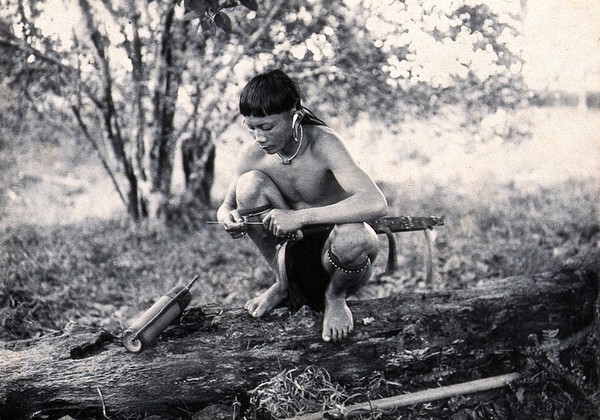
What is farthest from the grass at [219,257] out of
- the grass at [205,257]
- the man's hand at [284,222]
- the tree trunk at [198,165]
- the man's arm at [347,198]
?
the man's hand at [284,222]

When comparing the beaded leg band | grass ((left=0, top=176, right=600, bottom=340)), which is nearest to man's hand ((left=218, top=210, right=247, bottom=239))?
the beaded leg band

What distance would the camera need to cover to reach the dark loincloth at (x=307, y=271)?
2668 millimetres

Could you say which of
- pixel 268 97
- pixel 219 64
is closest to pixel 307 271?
pixel 268 97

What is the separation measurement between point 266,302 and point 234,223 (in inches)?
17.1

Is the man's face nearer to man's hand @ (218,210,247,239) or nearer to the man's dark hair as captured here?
the man's dark hair

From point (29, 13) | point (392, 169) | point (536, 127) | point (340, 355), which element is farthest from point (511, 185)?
point (29, 13)

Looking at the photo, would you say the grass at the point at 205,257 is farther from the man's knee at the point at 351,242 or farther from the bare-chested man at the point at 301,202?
the man's knee at the point at 351,242

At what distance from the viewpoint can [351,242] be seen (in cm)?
245

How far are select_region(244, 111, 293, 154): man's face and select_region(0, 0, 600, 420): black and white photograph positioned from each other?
1cm

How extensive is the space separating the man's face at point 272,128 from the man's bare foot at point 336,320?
0.71 m

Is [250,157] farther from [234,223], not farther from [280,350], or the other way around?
[280,350]

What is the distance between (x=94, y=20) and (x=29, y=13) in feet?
1.63

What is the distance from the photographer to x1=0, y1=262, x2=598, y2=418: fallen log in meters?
2.38

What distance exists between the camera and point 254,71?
186 inches
